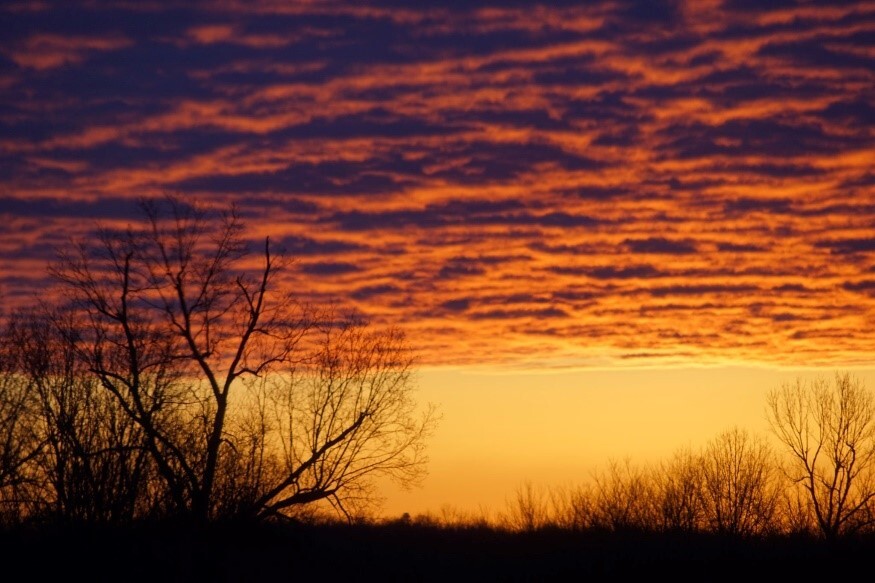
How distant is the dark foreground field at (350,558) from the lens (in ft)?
85.9

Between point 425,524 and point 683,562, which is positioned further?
point 425,524

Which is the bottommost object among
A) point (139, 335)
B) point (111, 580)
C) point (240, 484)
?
point (111, 580)

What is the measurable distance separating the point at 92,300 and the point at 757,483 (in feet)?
124

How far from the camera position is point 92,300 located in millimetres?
39094

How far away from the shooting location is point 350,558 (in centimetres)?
3478

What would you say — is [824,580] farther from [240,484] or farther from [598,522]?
[598,522]

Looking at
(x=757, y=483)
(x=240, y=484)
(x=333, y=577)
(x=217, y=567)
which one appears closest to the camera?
(x=217, y=567)

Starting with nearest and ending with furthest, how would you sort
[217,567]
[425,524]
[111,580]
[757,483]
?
[111,580] → [217,567] → [425,524] → [757,483]

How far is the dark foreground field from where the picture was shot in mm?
26172

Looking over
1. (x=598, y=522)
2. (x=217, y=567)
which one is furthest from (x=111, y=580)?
(x=598, y=522)

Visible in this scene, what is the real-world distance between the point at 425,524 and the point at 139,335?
20.8 m

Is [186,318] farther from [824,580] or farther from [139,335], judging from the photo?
[824,580]

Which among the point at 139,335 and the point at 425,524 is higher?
the point at 139,335

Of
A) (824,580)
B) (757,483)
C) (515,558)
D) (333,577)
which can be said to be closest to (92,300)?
(333,577)
